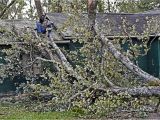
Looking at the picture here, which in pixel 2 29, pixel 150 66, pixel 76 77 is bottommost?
pixel 150 66

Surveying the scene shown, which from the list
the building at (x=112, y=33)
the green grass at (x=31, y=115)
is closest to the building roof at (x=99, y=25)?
the building at (x=112, y=33)

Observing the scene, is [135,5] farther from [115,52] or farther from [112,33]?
[115,52]

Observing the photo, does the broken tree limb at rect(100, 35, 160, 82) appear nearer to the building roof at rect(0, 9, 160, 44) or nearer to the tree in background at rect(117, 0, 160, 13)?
the building roof at rect(0, 9, 160, 44)

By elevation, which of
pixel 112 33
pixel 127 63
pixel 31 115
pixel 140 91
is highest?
pixel 127 63

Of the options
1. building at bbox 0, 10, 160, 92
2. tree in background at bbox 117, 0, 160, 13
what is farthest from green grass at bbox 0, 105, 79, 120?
tree in background at bbox 117, 0, 160, 13

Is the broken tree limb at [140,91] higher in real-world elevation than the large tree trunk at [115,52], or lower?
lower

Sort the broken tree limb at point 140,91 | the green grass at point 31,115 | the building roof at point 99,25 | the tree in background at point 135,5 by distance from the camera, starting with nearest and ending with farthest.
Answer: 1. the broken tree limb at point 140,91
2. the green grass at point 31,115
3. the building roof at point 99,25
4. the tree in background at point 135,5

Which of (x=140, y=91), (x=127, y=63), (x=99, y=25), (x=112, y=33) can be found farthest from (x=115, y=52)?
(x=112, y=33)

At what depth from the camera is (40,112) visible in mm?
13008

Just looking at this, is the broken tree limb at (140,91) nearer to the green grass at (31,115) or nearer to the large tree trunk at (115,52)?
the large tree trunk at (115,52)

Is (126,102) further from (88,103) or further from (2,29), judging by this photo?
(2,29)

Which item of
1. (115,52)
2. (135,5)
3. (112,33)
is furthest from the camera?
(135,5)

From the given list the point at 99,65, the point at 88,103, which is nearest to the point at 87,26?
the point at 99,65

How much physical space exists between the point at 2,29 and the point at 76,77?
4.90m
